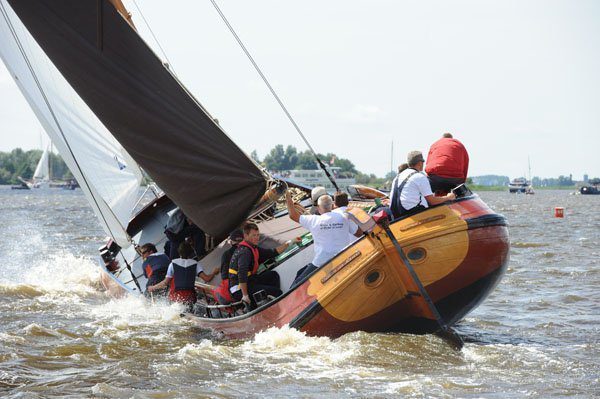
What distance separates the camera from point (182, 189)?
36.1 ft

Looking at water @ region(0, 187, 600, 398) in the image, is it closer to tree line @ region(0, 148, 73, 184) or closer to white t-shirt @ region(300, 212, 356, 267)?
white t-shirt @ region(300, 212, 356, 267)

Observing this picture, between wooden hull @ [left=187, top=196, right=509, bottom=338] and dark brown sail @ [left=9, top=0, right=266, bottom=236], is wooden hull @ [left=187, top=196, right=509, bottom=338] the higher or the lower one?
the lower one

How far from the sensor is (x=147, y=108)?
35.3 feet

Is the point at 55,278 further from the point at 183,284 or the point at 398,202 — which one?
the point at 398,202

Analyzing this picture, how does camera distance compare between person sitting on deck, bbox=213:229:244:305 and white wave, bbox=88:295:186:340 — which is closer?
person sitting on deck, bbox=213:229:244:305

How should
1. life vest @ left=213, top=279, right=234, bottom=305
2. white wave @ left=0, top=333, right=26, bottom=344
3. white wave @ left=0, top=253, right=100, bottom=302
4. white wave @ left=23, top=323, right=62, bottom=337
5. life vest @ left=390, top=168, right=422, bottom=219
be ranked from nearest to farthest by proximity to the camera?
1. life vest @ left=390, top=168, right=422, bottom=219
2. white wave @ left=0, top=333, right=26, bottom=344
3. life vest @ left=213, top=279, right=234, bottom=305
4. white wave @ left=23, top=323, right=62, bottom=337
5. white wave @ left=0, top=253, right=100, bottom=302

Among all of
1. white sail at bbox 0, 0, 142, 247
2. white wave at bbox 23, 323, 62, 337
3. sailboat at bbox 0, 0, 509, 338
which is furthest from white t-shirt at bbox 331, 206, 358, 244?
white sail at bbox 0, 0, 142, 247

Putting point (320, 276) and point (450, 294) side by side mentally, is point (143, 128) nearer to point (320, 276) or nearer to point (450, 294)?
point (320, 276)

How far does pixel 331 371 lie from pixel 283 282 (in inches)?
86.3

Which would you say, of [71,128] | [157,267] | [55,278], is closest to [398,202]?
[157,267]

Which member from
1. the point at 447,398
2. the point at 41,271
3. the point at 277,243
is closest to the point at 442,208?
the point at 447,398

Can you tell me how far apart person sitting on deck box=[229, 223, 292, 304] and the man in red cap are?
7.13 ft

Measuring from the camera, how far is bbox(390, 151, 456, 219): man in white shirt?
9156 mm

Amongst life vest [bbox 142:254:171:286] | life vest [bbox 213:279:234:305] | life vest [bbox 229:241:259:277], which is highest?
life vest [bbox 229:241:259:277]
